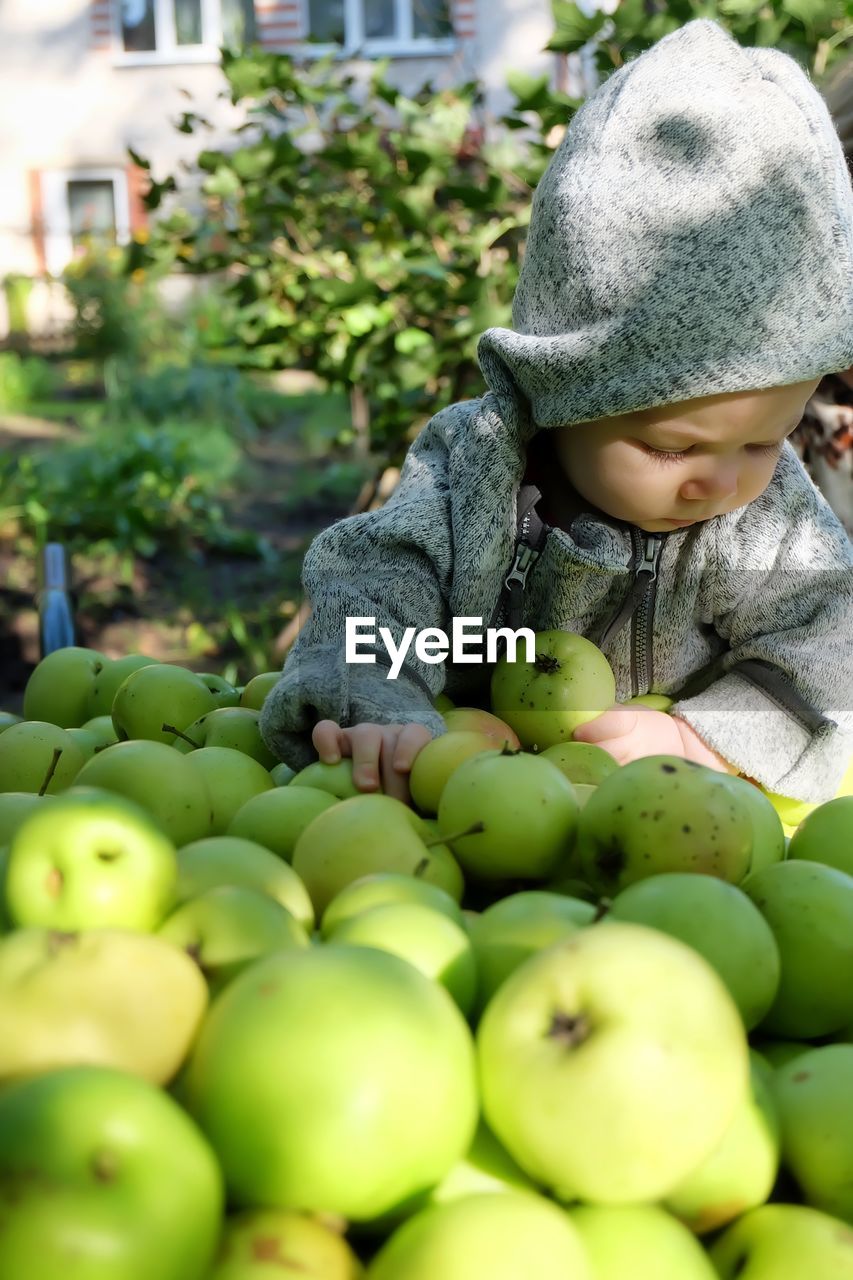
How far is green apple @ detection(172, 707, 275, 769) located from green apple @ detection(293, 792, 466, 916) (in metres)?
0.54

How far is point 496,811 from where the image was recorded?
123 cm

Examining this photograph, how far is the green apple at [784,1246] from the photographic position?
80cm

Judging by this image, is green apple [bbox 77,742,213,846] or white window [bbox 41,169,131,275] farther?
white window [bbox 41,169,131,275]

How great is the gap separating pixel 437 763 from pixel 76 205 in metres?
16.2

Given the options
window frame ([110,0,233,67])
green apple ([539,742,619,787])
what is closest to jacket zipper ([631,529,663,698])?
green apple ([539,742,619,787])

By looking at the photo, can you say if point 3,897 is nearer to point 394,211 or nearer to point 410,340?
point 410,340

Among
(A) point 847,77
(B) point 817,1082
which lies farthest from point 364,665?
(A) point 847,77

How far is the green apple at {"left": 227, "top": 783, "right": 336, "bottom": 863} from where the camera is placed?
1.33 metres

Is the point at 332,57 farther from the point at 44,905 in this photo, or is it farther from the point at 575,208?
the point at 44,905

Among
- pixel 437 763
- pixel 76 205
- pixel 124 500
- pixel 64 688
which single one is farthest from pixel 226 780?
pixel 76 205

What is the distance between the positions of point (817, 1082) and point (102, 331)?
11.0 metres

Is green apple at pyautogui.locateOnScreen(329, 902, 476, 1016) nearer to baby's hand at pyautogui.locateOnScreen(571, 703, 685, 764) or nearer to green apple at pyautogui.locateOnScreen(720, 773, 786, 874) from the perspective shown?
green apple at pyautogui.locateOnScreen(720, 773, 786, 874)

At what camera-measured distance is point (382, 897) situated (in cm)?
102

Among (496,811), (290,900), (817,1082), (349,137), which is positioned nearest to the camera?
(817,1082)
